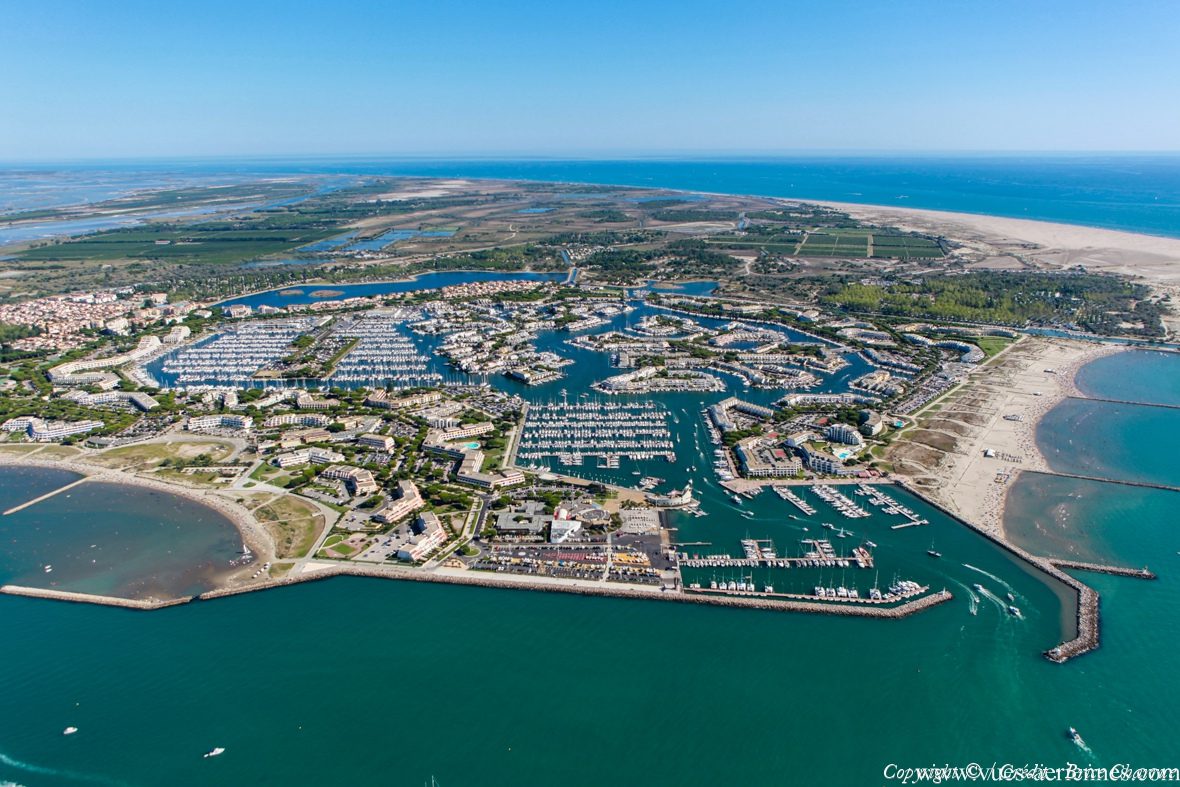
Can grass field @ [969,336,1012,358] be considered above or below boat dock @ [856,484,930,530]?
above

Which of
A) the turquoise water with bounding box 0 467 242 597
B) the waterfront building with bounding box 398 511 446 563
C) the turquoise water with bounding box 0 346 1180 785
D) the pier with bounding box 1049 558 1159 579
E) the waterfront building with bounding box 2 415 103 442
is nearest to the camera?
the turquoise water with bounding box 0 346 1180 785

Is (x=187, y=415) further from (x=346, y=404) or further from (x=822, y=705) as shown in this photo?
(x=822, y=705)

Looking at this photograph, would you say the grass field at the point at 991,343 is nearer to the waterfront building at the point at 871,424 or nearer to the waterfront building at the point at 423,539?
the waterfront building at the point at 871,424

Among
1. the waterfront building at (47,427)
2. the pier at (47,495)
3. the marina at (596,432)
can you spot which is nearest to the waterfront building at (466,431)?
the marina at (596,432)

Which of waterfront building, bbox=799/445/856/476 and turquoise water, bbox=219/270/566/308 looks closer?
waterfront building, bbox=799/445/856/476

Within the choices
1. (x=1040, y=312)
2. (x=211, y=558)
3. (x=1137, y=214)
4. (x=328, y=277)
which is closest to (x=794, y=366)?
(x=1040, y=312)

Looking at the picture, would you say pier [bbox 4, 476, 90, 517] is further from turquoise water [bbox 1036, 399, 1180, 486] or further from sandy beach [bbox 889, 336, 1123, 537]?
turquoise water [bbox 1036, 399, 1180, 486]

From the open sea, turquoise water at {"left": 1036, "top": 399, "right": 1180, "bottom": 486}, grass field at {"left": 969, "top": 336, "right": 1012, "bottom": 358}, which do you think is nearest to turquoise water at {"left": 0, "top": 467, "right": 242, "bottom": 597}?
the open sea
